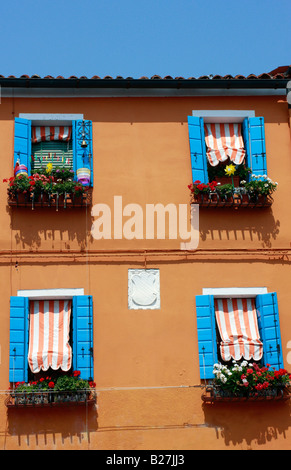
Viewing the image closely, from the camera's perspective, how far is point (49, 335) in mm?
12031

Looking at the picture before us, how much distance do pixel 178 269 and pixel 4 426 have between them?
13.1 ft

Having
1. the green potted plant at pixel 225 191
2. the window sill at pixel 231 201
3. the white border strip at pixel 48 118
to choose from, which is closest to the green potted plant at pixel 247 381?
the window sill at pixel 231 201

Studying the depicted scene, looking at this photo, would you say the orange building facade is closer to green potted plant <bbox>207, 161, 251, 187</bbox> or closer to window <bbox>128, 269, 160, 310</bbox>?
window <bbox>128, 269, 160, 310</bbox>

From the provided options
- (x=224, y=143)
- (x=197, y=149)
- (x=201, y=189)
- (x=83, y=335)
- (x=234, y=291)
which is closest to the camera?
(x=83, y=335)

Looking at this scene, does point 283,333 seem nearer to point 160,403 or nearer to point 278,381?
point 278,381

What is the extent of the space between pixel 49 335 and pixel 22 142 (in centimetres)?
361

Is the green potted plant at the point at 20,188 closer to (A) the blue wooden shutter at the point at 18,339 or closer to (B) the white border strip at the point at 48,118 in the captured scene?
(B) the white border strip at the point at 48,118

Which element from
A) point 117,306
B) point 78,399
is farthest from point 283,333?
point 78,399

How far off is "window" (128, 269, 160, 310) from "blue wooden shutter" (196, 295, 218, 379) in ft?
2.50

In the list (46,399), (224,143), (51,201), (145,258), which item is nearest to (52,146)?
(51,201)

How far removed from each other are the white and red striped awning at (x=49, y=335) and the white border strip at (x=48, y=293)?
0.54 feet

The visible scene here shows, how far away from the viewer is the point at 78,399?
1146cm

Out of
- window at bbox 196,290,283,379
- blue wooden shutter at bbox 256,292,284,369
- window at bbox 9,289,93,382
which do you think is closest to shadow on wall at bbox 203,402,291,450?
window at bbox 196,290,283,379

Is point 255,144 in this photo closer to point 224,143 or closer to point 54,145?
point 224,143
